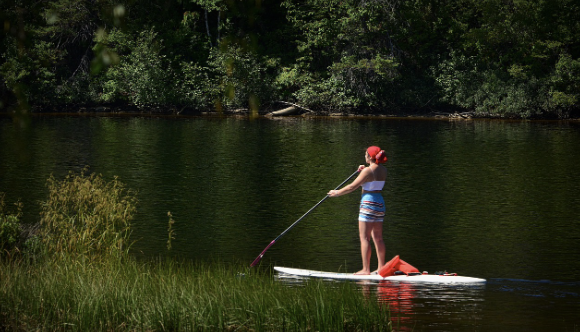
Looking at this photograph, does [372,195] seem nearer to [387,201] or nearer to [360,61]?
[387,201]

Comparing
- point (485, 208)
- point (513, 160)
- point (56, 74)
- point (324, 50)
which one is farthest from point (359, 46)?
point (485, 208)

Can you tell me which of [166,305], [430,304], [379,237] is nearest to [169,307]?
[166,305]

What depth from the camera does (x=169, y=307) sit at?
8.01 metres

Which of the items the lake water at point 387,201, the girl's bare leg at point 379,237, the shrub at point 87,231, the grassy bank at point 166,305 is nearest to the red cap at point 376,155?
the girl's bare leg at point 379,237

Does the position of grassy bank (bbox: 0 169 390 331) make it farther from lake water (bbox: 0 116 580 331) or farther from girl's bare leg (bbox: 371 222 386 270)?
girl's bare leg (bbox: 371 222 386 270)

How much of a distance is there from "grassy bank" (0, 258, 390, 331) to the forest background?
141 feet

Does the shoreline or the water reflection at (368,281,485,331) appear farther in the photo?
the shoreline

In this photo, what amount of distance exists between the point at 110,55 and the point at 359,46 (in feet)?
170

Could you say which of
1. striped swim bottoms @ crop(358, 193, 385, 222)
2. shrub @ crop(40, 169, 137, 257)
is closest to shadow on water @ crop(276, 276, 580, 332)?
striped swim bottoms @ crop(358, 193, 385, 222)

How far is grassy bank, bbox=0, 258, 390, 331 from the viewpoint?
7906 mm

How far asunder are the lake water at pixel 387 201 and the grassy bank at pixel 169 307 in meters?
0.76

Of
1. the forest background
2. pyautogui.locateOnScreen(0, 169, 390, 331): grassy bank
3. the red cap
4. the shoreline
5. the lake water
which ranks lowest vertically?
the lake water

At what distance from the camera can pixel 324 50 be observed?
5772 centimetres

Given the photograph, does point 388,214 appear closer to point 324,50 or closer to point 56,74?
point 324,50
